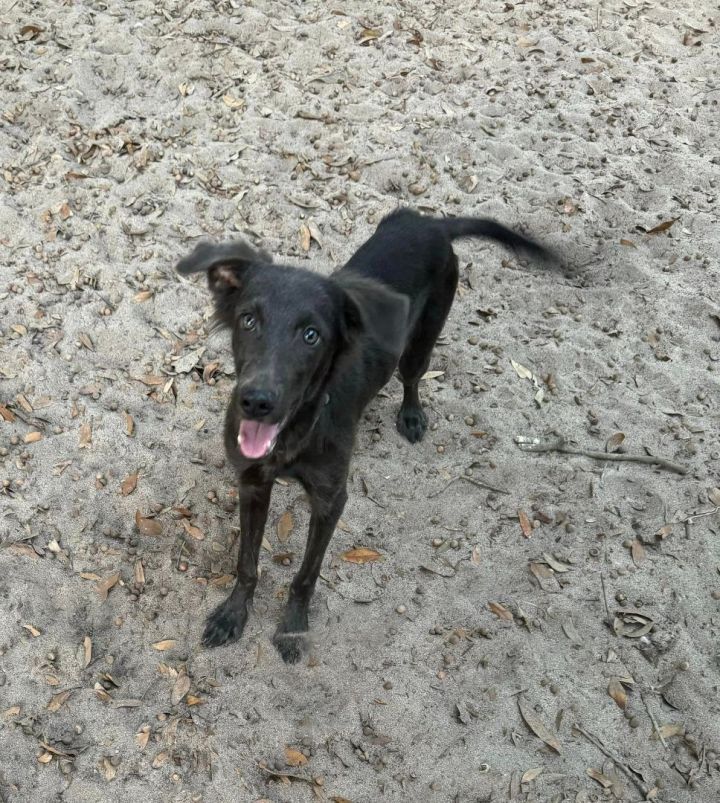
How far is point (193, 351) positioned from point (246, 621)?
193 centimetres

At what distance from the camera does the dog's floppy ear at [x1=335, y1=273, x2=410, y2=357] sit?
10.1 feet

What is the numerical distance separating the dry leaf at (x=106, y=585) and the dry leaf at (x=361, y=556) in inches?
48.7

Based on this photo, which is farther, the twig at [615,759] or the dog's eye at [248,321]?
the twig at [615,759]

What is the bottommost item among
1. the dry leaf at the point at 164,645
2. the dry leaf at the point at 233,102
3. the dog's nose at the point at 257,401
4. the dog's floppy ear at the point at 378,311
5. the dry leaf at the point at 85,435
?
the dry leaf at the point at 164,645

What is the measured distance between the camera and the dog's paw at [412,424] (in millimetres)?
4992

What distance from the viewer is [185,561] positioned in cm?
Result: 421

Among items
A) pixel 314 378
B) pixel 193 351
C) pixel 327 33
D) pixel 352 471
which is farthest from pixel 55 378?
pixel 327 33

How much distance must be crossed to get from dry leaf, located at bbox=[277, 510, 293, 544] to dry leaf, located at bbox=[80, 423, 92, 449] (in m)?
1.25

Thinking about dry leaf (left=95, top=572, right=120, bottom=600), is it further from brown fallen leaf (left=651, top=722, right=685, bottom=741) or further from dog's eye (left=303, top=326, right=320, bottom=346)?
brown fallen leaf (left=651, top=722, right=685, bottom=741)

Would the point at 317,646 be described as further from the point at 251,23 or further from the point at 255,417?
the point at 251,23

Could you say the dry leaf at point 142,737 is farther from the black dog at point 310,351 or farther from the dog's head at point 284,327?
the dog's head at point 284,327

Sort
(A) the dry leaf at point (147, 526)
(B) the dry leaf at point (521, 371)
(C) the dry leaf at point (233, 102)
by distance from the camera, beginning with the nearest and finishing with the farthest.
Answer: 1. (A) the dry leaf at point (147, 526)
2. (B) the dry leaf at point (521, 371)
3. (C) the dry leaf at point (233, 102)

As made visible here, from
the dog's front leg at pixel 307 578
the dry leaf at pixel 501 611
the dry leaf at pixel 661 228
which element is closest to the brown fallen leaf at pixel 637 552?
the dry leaf at pixel 501 611

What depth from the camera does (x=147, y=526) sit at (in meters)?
4.29
